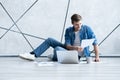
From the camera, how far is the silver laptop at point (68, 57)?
4.89 m

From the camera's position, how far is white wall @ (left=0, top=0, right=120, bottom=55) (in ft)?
25.3

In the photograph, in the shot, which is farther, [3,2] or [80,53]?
[3,2]

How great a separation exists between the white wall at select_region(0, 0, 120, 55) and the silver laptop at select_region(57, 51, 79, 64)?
2646mm

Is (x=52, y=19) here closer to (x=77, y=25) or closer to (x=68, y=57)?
(x=77, y=25)

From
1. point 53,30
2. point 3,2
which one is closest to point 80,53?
point 53,30

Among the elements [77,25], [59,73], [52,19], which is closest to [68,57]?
[77,25]

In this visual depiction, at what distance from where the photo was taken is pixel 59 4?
777cm

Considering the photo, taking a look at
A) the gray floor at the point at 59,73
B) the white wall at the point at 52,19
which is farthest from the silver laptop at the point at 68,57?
the white wall at the point at 52,19

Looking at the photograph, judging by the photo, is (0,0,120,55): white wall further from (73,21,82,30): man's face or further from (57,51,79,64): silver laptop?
(57,51,79,64): silver laptop

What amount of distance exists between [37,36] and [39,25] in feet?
0.82

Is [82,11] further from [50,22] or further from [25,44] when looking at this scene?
[25,44]

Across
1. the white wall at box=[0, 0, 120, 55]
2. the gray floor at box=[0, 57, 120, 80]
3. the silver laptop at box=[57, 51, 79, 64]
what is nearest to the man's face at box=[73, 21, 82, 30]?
the silver laptop at box=[57, 51, 79, 64]

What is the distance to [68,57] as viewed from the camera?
4973mm

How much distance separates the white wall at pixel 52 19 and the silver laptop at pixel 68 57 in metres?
2.65
